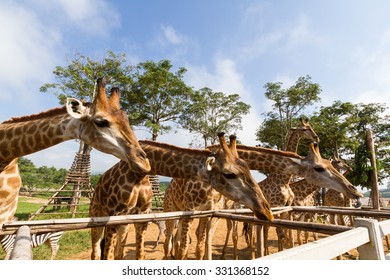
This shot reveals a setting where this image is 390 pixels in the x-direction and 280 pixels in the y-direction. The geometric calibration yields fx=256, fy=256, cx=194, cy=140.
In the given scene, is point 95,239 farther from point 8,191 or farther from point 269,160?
point 269,160

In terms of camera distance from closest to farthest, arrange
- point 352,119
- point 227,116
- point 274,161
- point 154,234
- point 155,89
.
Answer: point 274,161 → point 154,234 → point 155,89 → point 352,119 → point 227,116

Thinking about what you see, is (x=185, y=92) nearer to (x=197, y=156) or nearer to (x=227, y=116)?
(x=227, y=116)

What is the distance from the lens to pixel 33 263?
4.58 ft

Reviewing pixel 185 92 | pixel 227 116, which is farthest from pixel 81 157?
pixel 227 116

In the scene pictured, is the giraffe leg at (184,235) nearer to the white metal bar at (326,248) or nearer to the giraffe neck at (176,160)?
the giraffe neck at (176,160)

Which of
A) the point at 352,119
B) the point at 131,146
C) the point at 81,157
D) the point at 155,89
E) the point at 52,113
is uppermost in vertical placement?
the point at 155,89

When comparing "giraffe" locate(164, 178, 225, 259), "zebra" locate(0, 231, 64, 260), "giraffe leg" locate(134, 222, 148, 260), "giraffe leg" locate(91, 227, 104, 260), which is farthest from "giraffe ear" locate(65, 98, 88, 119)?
"zebra" locate(0, 231, 64, 260)

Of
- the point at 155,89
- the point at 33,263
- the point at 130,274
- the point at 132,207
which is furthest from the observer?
the point at 155,89

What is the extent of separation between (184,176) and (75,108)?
7.74 feet

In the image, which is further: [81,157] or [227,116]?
[227,116]

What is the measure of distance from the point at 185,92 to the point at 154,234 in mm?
13428

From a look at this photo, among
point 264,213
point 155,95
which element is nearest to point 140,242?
point 264,213

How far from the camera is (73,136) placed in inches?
139

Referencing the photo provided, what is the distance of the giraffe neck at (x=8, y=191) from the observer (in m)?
3.44
